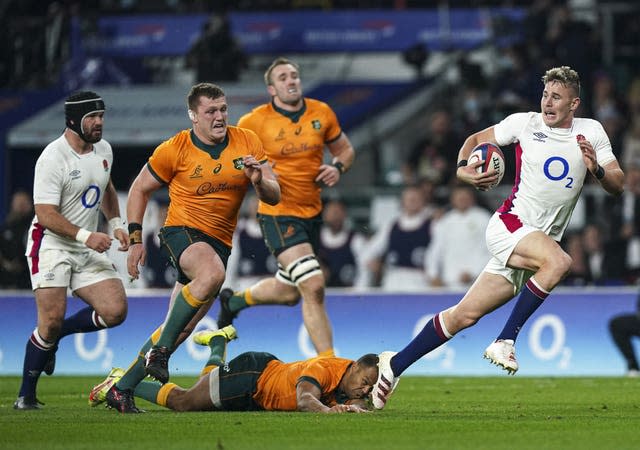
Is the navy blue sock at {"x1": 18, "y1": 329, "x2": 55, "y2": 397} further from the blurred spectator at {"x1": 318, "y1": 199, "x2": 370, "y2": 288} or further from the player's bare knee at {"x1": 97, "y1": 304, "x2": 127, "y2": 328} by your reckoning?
the blurred spectator at {"x1": 318, "y1": 199, "x2": 370, "y2": 288}

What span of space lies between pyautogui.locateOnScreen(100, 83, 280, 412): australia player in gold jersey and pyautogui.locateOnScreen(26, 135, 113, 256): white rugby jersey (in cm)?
63

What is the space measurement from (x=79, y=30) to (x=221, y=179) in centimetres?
1310

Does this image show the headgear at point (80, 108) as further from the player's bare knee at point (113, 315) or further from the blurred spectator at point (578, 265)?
the blurred spectator at point (578, 265)

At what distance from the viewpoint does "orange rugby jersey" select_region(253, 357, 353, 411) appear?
995 cm

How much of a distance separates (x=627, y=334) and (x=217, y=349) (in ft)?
21.8

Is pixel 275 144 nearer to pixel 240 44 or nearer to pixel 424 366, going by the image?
pixel 424 366

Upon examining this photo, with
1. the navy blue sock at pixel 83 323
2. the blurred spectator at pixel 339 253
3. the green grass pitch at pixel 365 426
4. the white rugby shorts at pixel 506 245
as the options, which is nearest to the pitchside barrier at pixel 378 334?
the blurred spectator at pixel 339 253

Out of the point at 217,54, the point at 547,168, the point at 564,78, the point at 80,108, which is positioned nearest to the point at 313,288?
the point at 80,108

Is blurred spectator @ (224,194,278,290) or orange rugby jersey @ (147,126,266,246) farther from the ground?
orange rugby jersey @ (147,126,266,246)

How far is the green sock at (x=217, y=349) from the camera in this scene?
10852mm

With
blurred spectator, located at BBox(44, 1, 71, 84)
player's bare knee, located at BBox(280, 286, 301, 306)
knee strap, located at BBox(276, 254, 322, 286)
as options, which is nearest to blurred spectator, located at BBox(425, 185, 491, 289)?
player's bare knee, located at BBox(280, 286, 301, 306)

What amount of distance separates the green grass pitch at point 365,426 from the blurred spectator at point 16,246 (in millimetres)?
5429

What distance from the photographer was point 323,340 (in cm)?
1304

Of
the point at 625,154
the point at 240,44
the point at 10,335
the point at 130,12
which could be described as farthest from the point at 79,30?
the point at 625,154
